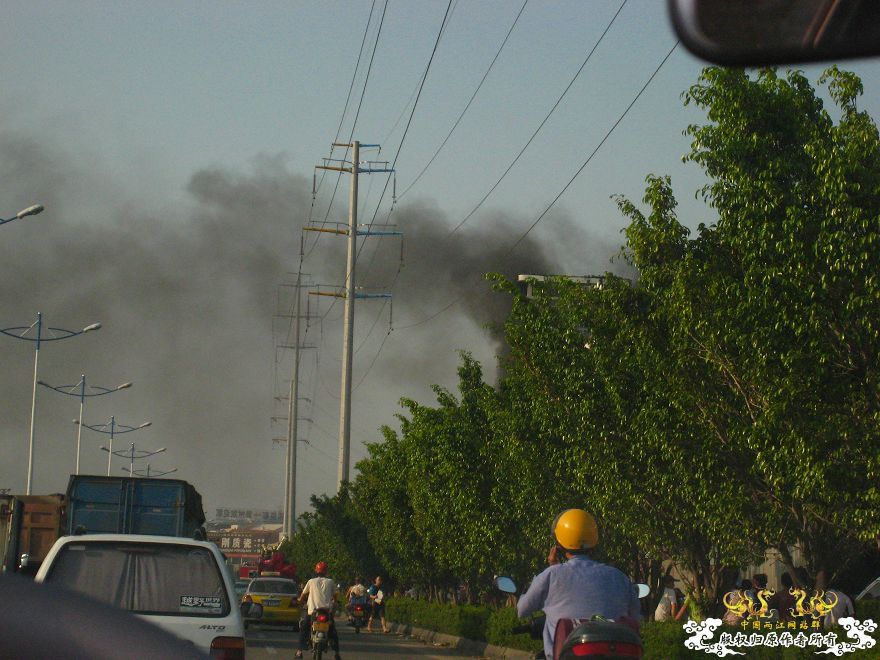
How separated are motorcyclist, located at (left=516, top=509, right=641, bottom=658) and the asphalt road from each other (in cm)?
1678

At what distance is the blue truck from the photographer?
24.5 m

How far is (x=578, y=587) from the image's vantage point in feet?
22.0

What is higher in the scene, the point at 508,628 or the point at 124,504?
the point at 124,504

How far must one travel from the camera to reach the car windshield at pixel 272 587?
123 ft

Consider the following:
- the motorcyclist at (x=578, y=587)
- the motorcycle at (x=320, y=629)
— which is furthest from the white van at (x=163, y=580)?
the motorcycle at (x=320, y=629)

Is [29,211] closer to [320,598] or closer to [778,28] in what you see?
[320,598]

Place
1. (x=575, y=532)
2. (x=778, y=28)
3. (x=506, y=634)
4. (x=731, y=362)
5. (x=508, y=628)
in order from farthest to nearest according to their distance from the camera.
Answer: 1. (x=506, y=634)
2. (x=508, y=628)
3. (x=731, y=362)
4. (x=575, y=532)
5. (x=778, y=28)

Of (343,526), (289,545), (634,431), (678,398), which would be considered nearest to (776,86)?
(678,398)

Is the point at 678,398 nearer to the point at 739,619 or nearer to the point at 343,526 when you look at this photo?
the point at 739,619

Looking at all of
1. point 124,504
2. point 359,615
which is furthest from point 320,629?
point 359,615

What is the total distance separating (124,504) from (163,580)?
16156mm

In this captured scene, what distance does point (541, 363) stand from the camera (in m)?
20.5

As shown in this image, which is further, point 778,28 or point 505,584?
point 505,584

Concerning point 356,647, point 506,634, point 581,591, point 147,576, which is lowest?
point 356,647
